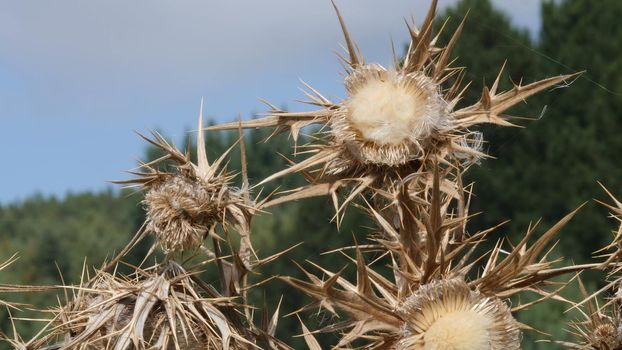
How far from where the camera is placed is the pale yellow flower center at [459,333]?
11.2ft

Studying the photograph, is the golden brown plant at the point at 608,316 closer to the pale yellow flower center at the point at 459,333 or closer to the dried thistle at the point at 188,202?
the pale yellow flower center at the point at 459,333

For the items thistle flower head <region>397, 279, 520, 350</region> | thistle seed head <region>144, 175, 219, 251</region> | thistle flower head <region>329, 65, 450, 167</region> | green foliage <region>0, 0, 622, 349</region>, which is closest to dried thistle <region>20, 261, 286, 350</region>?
thistle seed head <region>144, 175, 219, 251</region>

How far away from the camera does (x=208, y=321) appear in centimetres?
404

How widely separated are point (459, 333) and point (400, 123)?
1.02 metres

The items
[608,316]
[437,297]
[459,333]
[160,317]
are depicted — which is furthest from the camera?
[160,317]

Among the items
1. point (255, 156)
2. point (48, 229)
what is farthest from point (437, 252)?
point (48, 229)

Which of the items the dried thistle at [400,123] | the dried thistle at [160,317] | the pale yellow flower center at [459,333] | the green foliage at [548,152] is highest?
the dried thistle at [400,123]

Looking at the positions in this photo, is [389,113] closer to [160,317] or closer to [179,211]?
[179,211]

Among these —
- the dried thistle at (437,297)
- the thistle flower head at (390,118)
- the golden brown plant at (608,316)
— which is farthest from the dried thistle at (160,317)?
the golden brown plant at (608,316)

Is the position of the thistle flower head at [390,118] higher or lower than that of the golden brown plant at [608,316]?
Result: higher

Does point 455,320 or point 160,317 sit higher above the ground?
point 455,320

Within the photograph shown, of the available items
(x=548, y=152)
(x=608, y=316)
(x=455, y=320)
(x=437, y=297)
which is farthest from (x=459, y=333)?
(x=548, y=152)

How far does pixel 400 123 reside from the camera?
412 centimetres

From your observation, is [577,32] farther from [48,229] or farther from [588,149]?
[48,229]
